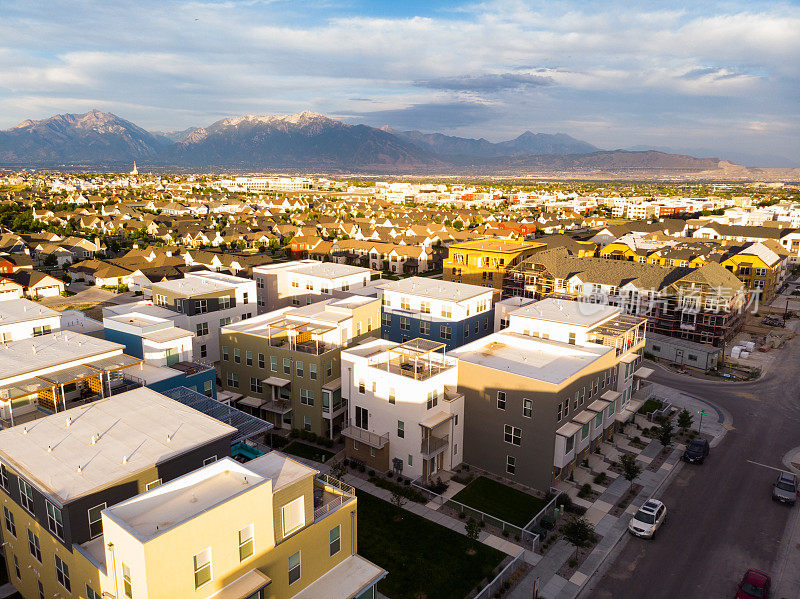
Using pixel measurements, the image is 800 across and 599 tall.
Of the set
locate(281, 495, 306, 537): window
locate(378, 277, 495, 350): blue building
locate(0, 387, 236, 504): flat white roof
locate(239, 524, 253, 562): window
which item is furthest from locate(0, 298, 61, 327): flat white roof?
locate(239, 524, 253, 562): window

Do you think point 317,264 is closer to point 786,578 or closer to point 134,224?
point 786,578

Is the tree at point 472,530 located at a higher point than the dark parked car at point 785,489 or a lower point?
higher

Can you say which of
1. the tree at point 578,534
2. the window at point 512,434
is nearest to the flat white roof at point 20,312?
the window at point 512,434

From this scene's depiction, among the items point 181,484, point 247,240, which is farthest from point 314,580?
point 247,240

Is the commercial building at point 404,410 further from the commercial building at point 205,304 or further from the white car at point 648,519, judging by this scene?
the commercial building at point 205,304

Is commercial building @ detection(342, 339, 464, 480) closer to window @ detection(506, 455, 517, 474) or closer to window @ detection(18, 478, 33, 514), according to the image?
window @ detection(506, 455, 517, 474)

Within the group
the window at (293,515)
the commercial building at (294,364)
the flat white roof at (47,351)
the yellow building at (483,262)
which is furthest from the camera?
the yellow building at (483,262)
